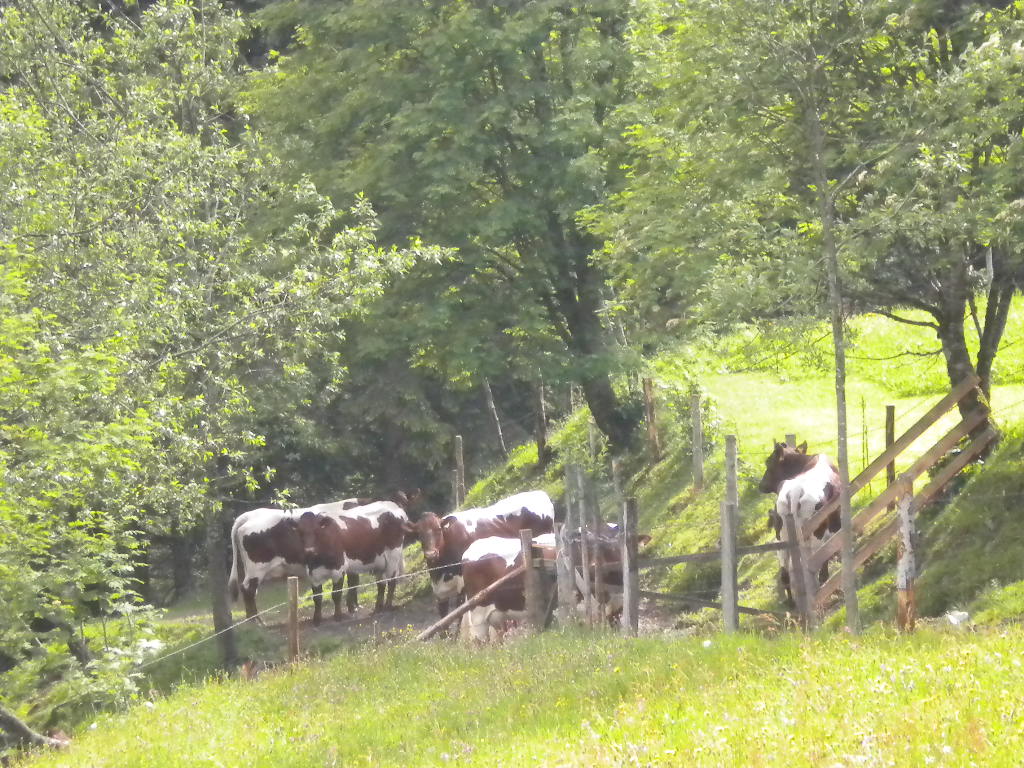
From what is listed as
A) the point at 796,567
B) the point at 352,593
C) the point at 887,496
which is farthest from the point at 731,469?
the point at 352,593

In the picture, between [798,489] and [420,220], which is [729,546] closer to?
[798,489]

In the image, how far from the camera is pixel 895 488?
15.5 metres

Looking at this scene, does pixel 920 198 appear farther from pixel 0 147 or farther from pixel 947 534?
pixel 0 147

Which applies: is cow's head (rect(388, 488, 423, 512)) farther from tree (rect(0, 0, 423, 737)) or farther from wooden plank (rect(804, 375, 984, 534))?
wooden plank (rect(804, 375, 984, 534))

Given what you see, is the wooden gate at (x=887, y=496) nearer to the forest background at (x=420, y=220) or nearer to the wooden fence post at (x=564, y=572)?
the forest background at (x=420, y=220)

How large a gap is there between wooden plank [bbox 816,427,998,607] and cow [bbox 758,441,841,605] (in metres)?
1.06

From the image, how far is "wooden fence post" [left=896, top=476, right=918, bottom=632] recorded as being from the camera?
39.9 feet

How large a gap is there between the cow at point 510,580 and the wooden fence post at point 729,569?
6.26 ft

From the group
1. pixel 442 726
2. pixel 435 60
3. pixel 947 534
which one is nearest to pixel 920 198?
pixel 947 534

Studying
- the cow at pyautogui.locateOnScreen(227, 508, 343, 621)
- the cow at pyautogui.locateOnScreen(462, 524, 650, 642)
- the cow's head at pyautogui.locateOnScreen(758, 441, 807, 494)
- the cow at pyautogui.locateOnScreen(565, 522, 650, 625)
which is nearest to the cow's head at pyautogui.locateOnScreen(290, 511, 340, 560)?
the cow at pyautogui.locateOnScreen(227, 508, 343, 621)

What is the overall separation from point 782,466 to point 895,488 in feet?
14.6

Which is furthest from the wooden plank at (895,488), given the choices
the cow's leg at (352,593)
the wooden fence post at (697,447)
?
the cow's leg at (352,593)

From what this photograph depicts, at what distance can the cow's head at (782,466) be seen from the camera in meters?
19.8

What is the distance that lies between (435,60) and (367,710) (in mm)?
16327
